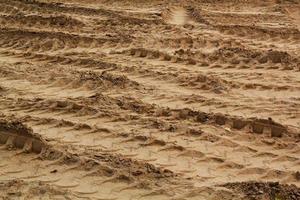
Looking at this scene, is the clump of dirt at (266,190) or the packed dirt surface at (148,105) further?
the packed dirt surface at (148,105)

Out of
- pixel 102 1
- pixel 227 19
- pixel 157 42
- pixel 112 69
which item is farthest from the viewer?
pixel 102 1

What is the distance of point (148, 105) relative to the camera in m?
6.38

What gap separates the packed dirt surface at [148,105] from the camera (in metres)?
4.75

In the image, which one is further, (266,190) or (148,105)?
(148,105)

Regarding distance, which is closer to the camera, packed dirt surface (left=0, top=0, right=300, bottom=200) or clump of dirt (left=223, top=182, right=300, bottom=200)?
clump of dirt (left=223, top=182, right=300, bottom=200)

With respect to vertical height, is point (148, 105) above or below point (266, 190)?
above

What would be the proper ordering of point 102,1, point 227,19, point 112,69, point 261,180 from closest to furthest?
1. point 261,180
2. point 112,69
3. point 227,19
4. point 102,1

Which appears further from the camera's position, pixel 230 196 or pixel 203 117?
pixel 203 117

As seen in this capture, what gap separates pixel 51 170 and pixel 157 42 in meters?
4.52

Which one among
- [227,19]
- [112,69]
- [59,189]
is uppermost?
[227,19]

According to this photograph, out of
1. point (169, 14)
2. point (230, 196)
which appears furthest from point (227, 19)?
point (230, 196)

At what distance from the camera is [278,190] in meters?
4.49

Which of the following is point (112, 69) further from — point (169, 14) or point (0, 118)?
point (169, 14)

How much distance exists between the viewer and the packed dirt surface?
4.75m
